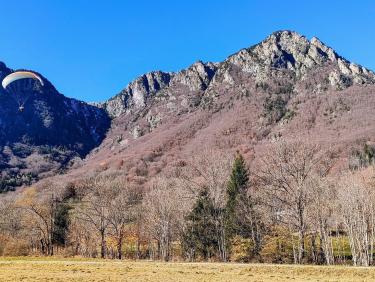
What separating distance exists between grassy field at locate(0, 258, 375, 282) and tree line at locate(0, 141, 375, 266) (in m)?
9.53

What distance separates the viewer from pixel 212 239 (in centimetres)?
6544

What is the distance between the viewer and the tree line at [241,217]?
45.5m

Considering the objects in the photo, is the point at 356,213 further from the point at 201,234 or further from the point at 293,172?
the point at 201,234

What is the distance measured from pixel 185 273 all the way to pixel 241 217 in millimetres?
34597

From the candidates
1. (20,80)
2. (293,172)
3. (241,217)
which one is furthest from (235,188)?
(20,80)

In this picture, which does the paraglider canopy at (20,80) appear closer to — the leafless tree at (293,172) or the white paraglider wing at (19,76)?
the white paraglider wing at (19,76)

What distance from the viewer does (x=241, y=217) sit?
2490 inches

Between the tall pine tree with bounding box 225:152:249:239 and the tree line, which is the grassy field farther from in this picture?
the tall pine tree with bounding box 225:152:249:239

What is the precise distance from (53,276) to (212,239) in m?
40.7

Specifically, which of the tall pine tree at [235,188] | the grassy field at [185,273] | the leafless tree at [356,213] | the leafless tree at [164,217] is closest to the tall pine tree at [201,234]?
the tall pine tree at [235,188]

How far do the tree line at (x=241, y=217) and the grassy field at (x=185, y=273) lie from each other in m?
9.53

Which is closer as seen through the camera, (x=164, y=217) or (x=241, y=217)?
(x=241, y=217)

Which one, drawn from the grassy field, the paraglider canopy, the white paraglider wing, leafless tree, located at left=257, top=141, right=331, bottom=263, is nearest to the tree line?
leafless tree, located at left=257, top=141, right=331, bottom=263

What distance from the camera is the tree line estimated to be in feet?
149
